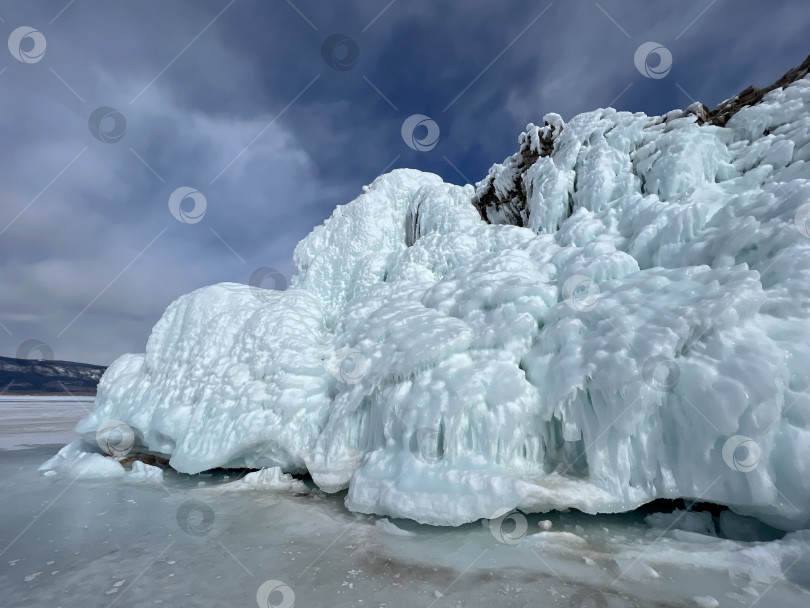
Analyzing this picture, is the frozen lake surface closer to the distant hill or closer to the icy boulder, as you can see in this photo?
the icy boulder

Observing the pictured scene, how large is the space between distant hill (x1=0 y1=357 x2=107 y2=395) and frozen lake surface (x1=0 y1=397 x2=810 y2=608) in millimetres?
152054

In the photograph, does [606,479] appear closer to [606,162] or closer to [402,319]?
[402,319]

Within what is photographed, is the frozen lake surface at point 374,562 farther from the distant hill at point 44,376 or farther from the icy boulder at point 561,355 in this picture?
the distant hill at point 44,376

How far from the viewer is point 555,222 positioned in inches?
330

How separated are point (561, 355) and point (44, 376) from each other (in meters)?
182

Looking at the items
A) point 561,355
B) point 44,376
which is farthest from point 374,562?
point 44,376

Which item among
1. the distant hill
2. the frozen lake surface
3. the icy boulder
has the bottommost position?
the frozen lake surface

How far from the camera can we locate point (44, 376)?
430 ft

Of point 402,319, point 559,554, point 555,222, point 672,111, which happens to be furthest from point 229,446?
point 672,111

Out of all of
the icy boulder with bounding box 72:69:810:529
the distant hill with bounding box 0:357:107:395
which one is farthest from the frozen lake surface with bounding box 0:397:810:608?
the distant hill with bounding box 0:357:107:395

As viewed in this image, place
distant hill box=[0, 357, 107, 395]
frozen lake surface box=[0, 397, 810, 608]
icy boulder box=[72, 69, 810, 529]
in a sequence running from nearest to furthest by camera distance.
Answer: frozen lake surface box=[0, 397, 810, 608], icy boulder box=[72, 69, 810, 529], distant hill box=[0, 357, 107, 395]

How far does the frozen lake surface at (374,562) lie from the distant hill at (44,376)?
152054 millimetres

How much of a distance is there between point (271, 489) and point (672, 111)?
1104 cm

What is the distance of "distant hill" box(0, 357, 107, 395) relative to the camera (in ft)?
397
